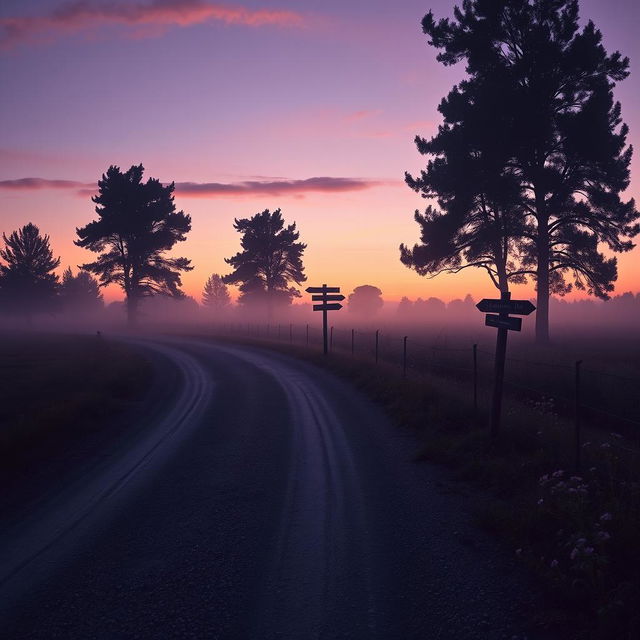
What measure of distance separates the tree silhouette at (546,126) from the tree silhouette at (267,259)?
1326 inches

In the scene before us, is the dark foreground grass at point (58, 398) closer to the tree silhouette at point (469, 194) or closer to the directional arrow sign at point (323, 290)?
the directional arrow sign at point (323, 290)

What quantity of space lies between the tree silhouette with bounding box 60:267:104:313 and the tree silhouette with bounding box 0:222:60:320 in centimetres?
1971

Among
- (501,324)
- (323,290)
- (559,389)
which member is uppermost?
(323,290)

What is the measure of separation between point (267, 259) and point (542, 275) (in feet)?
124

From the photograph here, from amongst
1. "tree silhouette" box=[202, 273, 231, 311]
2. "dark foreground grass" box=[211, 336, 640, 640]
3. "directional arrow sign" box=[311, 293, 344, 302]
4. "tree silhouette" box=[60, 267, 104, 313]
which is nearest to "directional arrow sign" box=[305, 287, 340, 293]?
"directional arrow sign" box=[311, 293, 344, 302]

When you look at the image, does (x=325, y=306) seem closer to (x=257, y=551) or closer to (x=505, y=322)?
(x=505, y=322)

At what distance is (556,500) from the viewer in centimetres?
604

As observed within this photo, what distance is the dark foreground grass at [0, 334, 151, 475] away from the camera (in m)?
9.49

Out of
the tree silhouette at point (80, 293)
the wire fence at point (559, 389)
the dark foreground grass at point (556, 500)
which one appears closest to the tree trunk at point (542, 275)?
the wire fence at point (559, 389)

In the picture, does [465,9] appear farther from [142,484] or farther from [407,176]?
[142,484]

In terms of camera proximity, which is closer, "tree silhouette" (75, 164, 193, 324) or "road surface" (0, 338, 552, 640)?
"road surface" (0, 338, 552, 640)

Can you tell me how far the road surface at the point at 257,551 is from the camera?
423 cm

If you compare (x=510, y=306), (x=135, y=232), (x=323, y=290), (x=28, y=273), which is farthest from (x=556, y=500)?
(x=28, y=273)

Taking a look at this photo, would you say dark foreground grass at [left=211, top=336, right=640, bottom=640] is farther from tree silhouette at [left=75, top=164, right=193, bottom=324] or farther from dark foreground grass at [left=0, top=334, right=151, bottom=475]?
tree silhouette at [left=75, top=164, right=193, bottom=324]
